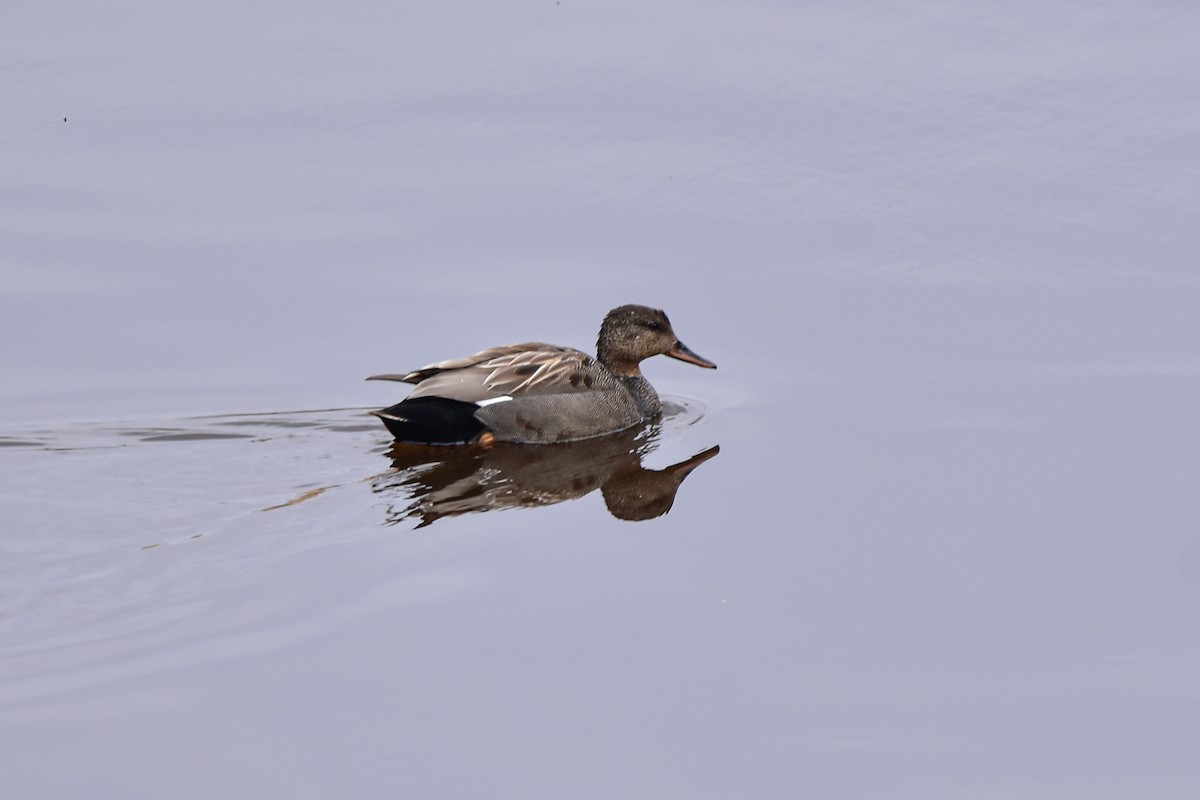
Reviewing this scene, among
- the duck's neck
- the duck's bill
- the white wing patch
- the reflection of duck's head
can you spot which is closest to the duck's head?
the duck's bill

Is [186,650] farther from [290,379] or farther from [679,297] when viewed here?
[679,297]

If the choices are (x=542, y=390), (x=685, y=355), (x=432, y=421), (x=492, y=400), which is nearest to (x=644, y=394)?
(x=685, y=355)

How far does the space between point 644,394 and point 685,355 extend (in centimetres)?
40

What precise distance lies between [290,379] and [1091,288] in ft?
16.6

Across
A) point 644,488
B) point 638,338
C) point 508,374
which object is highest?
point 638,338

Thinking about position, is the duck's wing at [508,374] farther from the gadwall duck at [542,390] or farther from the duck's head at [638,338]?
the duck's head at [638,338]

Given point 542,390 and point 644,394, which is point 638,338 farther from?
point 542,390

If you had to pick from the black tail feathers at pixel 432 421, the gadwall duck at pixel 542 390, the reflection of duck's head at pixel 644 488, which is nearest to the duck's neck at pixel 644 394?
the gadwall duck at pixel 542 390

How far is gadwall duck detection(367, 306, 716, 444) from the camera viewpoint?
11281 mm

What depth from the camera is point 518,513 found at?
9.93 metres

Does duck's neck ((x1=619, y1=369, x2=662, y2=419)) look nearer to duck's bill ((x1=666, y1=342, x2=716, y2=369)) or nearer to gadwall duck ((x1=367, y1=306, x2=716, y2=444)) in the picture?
gadwall duck ((x1=367, y1=306, x2=716, y2=444))

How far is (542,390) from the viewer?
11.7 meters

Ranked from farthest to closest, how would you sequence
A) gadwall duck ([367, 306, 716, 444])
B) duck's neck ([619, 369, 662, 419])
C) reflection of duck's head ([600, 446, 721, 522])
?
duck's neck ([619, 369, 662, 419])
gadwall duck ([367, 306, 716, 444])
reflection of duck's head ([600, 446, 721, 522])

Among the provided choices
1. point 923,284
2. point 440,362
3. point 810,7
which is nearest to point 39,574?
point 440,362
